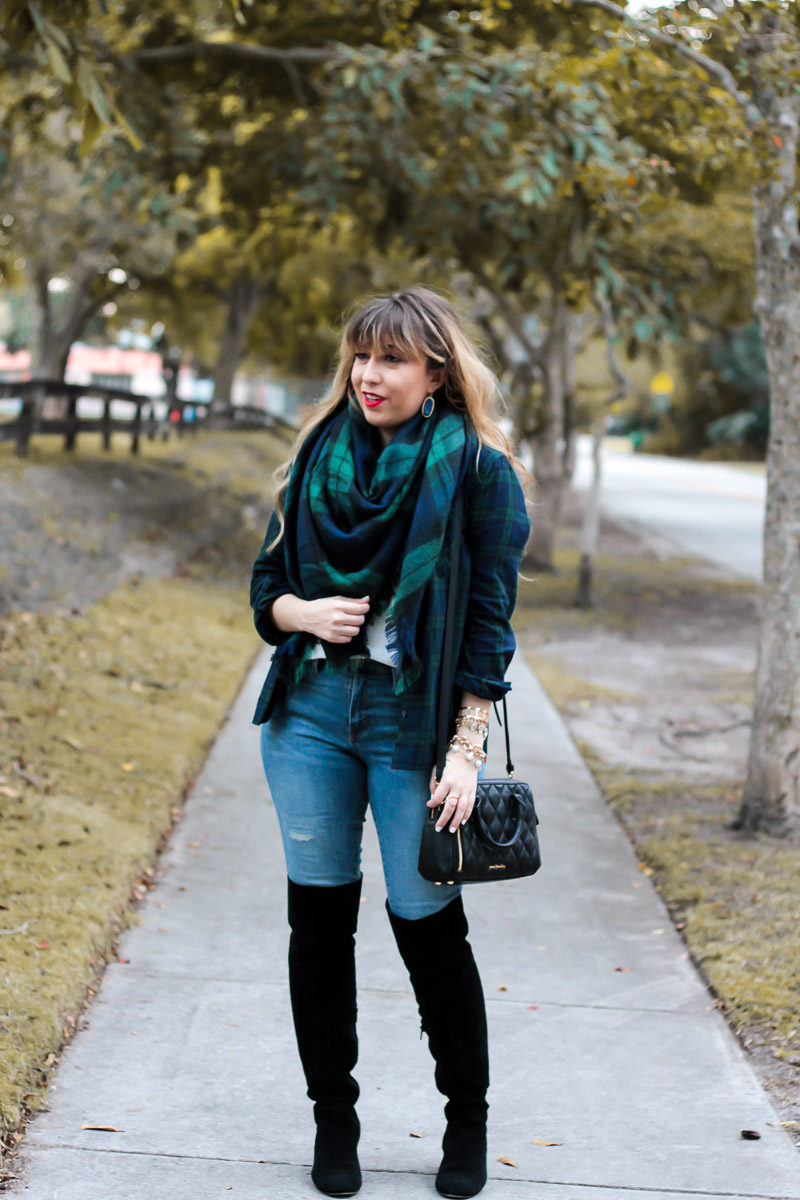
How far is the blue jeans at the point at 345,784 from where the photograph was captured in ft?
9.18

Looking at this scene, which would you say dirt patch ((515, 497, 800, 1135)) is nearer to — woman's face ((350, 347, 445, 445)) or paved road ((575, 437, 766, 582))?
woman's face ((350, 347, 445, 445))

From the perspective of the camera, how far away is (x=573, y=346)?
16500mm

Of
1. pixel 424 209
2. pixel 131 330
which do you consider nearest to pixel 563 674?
pixel 424 209

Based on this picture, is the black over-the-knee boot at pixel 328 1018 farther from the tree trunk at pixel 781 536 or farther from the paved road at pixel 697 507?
the paved road at pixel 697 507

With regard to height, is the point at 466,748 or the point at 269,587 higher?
the point at 269,587

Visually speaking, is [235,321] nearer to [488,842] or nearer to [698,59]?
[698,59]

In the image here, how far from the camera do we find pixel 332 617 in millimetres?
2729

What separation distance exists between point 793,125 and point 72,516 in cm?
762

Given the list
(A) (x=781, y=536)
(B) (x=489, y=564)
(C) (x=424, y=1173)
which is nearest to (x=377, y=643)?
(B) (x=489, y=564)

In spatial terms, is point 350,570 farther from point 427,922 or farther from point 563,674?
point 563,674

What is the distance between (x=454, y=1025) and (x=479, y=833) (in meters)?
0.45

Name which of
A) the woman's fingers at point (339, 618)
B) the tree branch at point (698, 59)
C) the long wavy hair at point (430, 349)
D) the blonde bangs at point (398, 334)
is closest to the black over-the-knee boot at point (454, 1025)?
the woman's fingers at point (339, 618)

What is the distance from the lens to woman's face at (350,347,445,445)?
2.78 metres

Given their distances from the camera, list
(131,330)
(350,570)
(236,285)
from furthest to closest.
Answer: (131,330) < (236,285) < (350,570)
